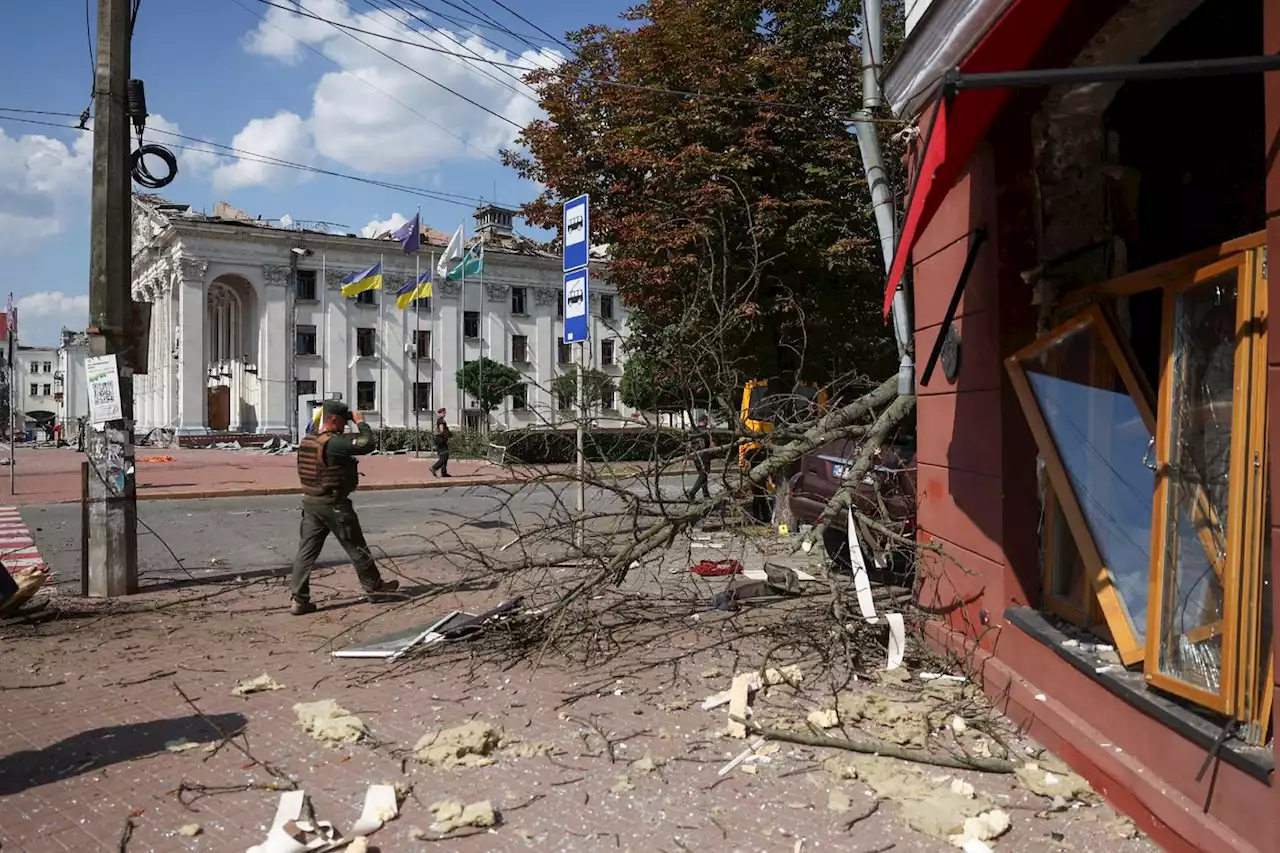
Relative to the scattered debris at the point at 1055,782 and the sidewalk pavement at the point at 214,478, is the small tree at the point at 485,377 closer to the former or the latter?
the sidewalk pavement at the point at 214,478

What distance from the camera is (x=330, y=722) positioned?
4.61m

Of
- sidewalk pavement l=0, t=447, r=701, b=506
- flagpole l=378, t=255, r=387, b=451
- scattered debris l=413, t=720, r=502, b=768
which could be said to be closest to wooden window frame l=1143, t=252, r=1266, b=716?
scattered debris l=413, t=720, r=502, b=768

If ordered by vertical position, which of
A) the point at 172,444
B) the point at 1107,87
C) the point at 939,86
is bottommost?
the point at 172,444

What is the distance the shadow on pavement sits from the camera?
13.4 ft

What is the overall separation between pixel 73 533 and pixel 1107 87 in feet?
44.1

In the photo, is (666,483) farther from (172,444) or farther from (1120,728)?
(172,444)

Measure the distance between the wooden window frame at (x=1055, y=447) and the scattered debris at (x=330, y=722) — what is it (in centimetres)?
341

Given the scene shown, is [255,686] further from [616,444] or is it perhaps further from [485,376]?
[485,376]

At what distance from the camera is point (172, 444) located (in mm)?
48719

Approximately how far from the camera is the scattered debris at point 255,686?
527cm

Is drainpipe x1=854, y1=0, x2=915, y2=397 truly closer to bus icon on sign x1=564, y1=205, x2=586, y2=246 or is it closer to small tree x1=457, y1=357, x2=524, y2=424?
bus icon on sign x1=564, y1=205, x2=586, y2=246

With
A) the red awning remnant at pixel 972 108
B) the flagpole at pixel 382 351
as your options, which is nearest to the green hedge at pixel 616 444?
the red awning remnant at pixel 972 108

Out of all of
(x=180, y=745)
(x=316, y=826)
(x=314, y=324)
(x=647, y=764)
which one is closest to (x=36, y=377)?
(x=314, y=324)

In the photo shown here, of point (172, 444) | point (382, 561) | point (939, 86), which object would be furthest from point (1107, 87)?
point (172, 444)
